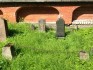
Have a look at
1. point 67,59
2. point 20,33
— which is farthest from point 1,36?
point 67,59

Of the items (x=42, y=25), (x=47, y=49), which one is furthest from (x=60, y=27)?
(x=47, y=49)

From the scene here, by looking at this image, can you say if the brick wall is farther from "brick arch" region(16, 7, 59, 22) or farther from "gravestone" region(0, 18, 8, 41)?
"gravestone" region(0, 18, 8, 41)

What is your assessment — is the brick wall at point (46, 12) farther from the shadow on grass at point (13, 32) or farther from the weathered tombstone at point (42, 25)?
the shadow on grass at point (13, 32)

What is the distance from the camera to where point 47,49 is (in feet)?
41.3

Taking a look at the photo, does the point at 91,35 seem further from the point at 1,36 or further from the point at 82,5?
the point at 1,36

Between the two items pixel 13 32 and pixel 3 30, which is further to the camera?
pixel 13 32

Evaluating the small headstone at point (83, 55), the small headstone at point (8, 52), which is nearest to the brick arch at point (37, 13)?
the small headstone at point (8, 52)

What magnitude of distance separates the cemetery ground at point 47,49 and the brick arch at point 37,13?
1238mm

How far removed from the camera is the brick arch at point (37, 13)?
646 inches

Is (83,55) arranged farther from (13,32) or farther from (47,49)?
(13,32)

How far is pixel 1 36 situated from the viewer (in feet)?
44.8

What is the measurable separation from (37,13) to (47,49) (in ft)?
14.3

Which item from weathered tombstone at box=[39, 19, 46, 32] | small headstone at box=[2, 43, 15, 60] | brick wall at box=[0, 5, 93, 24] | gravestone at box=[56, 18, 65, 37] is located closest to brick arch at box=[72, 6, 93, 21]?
brick wall at box=[0, 5, 93, 24]

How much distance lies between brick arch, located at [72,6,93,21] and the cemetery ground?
4.20 ft
